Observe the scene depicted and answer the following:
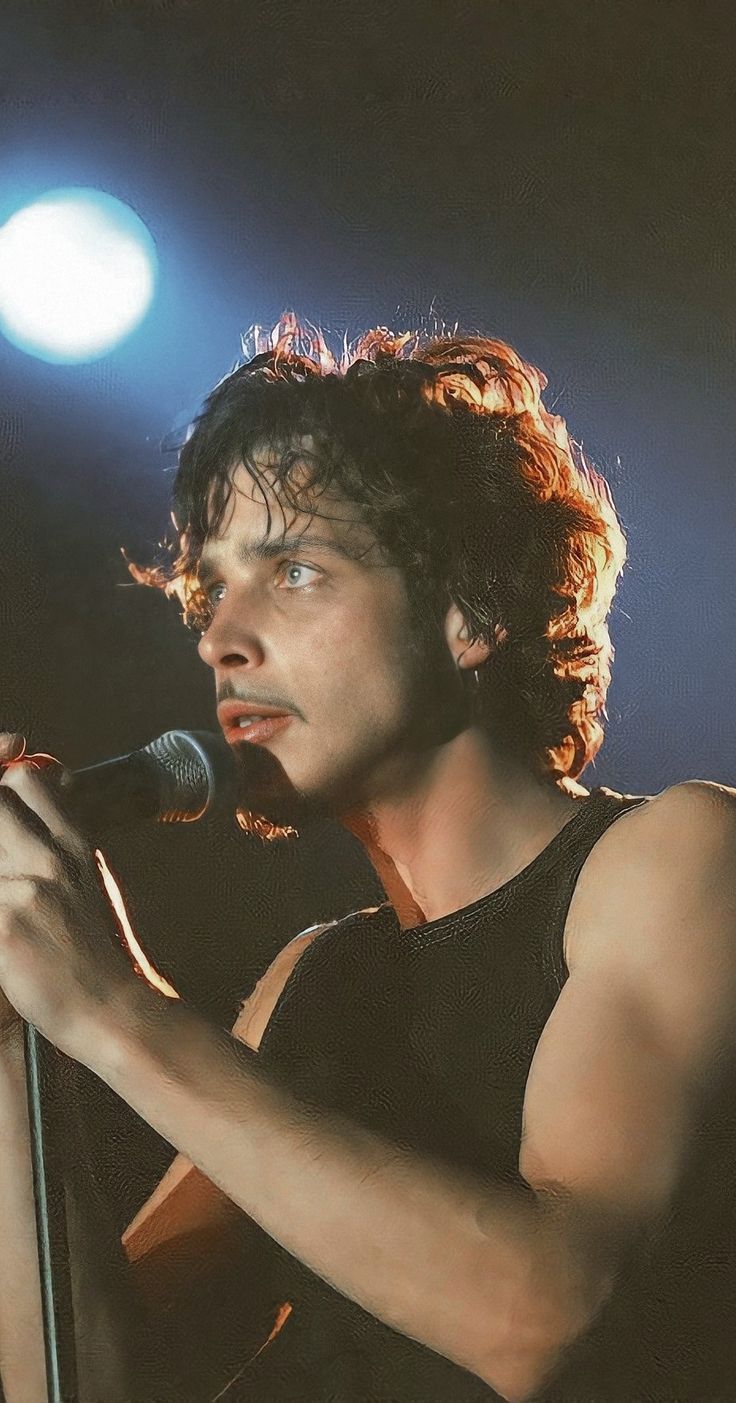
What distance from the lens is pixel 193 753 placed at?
101 cm

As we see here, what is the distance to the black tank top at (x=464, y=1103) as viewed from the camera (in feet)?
3.13

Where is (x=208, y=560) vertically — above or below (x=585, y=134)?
below

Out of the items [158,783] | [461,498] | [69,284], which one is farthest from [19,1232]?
[69,284]

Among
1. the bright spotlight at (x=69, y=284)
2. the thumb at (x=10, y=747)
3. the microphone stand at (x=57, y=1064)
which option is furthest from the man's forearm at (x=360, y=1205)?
the bright spotlight at (x=69, y=284)

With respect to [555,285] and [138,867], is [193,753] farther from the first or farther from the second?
[555,285]

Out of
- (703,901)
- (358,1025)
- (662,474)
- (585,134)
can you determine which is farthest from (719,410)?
(358,1025)

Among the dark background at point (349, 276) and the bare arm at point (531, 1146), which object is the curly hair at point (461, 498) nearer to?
the dark background at point (349, 276)

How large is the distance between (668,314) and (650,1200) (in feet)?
2.37

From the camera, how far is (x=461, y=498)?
1.07m

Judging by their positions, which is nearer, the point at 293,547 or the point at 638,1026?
the point at 638,1026

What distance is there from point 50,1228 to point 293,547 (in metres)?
0.55

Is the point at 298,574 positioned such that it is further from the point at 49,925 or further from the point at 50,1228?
the point at 50,1228

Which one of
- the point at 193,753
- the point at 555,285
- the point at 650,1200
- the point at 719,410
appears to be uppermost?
the point at 555,285

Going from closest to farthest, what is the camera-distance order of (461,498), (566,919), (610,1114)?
(610,1114)
(566,919)
(461,498)
